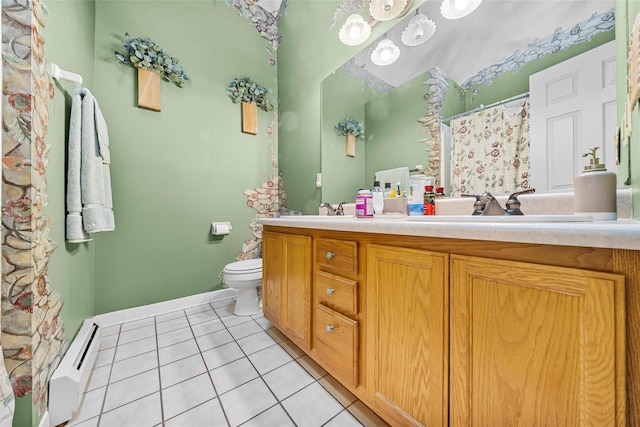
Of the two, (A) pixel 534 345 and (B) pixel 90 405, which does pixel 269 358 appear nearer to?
(B) pixel 90 405

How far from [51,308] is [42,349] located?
177mm

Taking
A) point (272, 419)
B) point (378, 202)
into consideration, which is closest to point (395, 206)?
point (378, 202)

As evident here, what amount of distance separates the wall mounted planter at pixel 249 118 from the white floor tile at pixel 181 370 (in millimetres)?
2028

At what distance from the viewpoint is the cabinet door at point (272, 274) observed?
1.46 meters

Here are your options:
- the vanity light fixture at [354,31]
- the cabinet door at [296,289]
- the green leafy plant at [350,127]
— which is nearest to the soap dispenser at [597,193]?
the cabinet door at [296,289]

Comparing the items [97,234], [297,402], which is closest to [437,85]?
[297,402]

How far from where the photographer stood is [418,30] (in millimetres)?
1465

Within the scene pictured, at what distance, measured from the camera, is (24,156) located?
0.83m

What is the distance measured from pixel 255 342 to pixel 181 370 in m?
0.42

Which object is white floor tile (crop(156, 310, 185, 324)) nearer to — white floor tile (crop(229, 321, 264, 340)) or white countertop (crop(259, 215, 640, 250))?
white floor tile (crop(229, 321, 264, 340))

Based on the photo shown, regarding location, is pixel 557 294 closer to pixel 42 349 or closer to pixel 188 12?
pixel 42 349

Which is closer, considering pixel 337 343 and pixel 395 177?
pixel 337 343

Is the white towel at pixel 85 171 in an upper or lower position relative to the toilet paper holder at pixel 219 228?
upper

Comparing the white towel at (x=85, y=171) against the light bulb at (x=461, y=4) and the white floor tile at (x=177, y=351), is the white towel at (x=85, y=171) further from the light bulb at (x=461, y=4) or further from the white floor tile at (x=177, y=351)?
the light bulb at (x=461, y=4)
